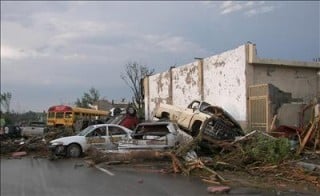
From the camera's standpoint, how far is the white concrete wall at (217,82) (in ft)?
90.2

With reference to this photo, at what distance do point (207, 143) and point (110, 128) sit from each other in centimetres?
603

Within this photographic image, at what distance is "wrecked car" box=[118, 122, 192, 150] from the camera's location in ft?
68.7

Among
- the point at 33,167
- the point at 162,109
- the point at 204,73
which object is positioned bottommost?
the point at 33,167

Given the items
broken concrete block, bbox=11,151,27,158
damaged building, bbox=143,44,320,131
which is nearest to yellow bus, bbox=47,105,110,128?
damaged building, bbox=143,44,320,131

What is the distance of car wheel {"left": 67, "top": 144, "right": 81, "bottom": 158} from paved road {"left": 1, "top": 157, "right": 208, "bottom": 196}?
3712 millimetres

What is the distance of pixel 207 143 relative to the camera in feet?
65.2

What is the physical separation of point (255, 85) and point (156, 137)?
7599mm

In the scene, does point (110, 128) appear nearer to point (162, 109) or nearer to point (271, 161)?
point (162, 109)

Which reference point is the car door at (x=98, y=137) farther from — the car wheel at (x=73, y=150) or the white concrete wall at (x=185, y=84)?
the white concrete wall at (x=185, y=84)

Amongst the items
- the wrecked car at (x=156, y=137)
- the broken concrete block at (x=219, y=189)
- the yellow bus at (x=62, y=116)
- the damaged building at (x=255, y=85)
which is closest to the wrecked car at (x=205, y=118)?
the wrecked car at (x=156, y=137)

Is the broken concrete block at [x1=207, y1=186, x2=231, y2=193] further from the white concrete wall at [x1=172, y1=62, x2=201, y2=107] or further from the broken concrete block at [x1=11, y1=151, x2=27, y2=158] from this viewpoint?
the white concrete wall at [x1=172, y1=62, x2=201, y2=107]

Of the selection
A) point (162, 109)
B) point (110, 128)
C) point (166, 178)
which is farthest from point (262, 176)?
point (162, 109)

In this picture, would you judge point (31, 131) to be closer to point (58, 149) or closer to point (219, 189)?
point (58, 149)

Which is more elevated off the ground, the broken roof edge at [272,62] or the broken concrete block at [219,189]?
the broken roof edge at [272,62]
